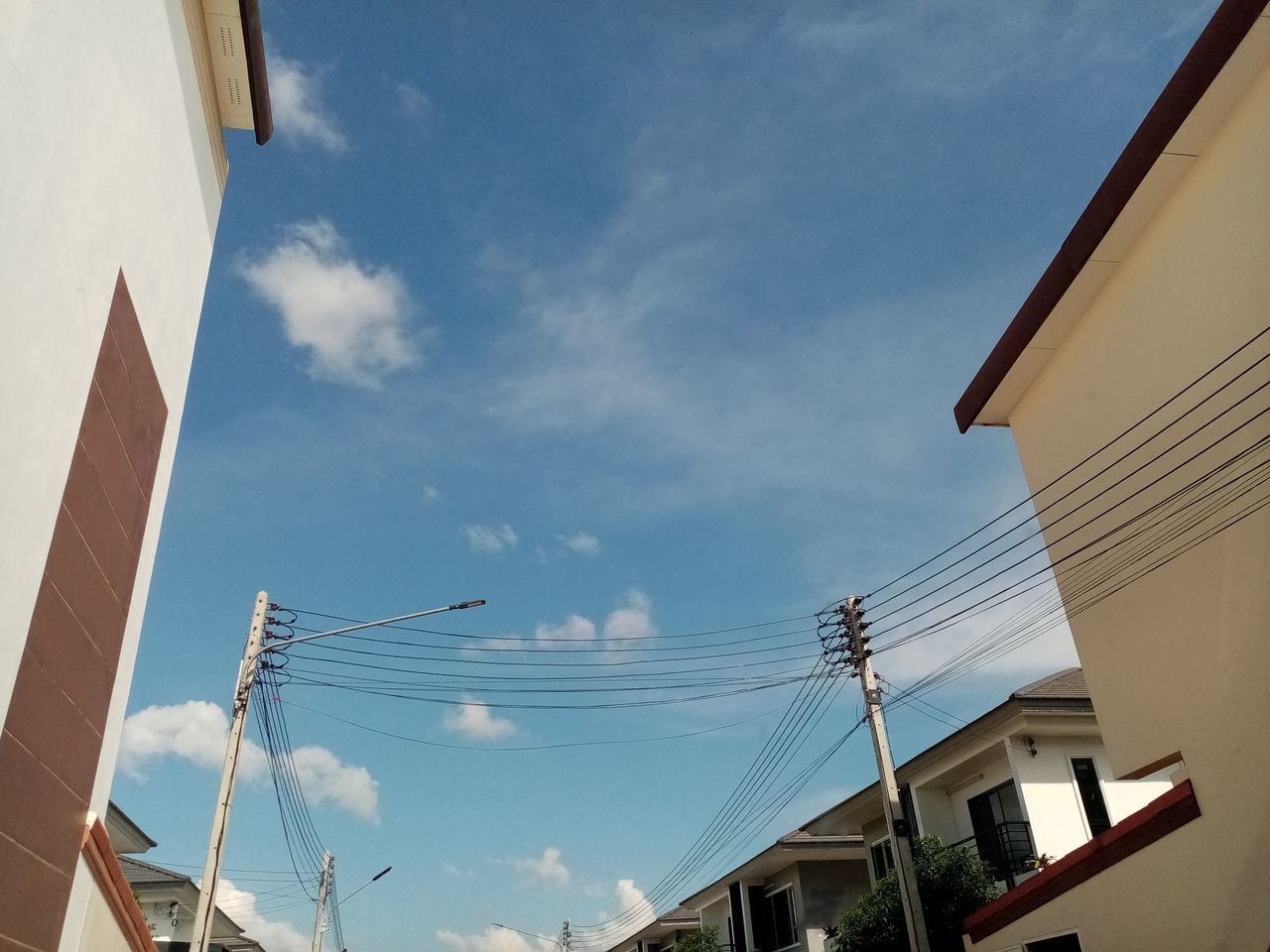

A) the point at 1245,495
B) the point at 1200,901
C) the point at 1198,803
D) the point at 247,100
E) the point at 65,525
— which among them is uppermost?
the point at 247,100

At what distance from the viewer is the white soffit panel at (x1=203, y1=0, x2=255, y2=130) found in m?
9.15

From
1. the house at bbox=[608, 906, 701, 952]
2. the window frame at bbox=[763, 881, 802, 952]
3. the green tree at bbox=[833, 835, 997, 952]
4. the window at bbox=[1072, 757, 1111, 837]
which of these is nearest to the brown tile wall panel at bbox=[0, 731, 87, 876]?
the green tree at bbox=[833, 835, 997, 952]

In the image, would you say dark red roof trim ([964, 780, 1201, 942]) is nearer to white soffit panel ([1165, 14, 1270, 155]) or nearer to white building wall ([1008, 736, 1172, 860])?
white building wall ([1008, 736, 1172, 860])

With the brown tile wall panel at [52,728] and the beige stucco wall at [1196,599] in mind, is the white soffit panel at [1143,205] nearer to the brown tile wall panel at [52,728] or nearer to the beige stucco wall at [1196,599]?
the beige stucco wall at [1196,599]

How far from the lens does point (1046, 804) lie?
59.1ft

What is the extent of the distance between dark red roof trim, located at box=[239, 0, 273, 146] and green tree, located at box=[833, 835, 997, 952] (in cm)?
1523

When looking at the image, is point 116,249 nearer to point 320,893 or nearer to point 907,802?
point 907,802

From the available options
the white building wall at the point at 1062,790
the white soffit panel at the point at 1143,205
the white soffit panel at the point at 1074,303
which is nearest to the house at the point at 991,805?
the white building wall at the point at 1062,790

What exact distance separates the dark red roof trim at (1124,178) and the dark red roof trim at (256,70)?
9.32 meters

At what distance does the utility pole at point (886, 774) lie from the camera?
13.8m

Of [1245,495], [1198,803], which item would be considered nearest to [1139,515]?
[1245,495]

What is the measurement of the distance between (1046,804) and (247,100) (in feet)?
55.9

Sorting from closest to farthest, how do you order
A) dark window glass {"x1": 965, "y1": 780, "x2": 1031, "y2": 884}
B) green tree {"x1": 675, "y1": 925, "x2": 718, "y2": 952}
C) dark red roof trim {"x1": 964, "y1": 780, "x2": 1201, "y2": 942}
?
dark red roof trim {"x1": 964, "y1": 780, "x2": 1201, "y2": 942}
dark window glass {"x1": 965, "y1": 780, "x2": 1031, "y2": 884}
green tree {"x1": 675, "y1": 925, "x2": 718, "y2": 952}

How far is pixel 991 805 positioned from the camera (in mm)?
19641
